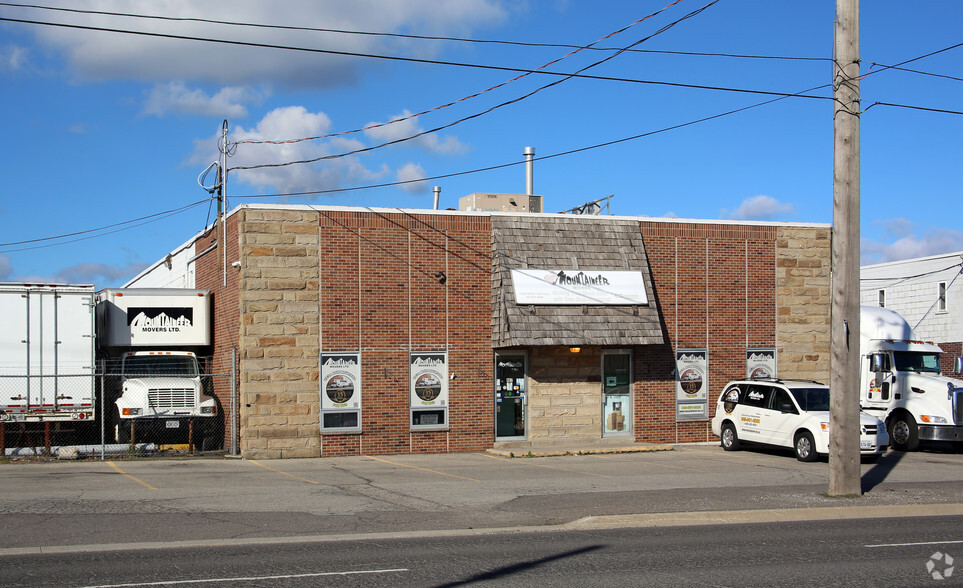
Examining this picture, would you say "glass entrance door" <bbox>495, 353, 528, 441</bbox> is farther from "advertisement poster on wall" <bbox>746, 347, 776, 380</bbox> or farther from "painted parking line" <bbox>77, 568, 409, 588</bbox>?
"painted parking line" <bbox>77, 568, 409, 588</bbox>

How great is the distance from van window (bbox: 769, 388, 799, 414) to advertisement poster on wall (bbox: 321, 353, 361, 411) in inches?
385

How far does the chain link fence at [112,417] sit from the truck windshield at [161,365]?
0.70 m

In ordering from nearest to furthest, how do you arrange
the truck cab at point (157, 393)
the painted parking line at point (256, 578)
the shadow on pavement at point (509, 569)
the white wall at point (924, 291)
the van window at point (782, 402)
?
the painted parking line at point (256, 578) < the shadow on pavement at point (509, 569) < the van window at point (782, 402) < the truck cab at point (157, 393) < the white wall at point (924, 291)

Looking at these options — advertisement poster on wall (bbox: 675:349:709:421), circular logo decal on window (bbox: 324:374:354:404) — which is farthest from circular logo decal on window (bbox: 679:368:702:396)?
circular logo decal on window (bbox: 324:374:354:404)

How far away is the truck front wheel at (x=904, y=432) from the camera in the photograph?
22625 mm

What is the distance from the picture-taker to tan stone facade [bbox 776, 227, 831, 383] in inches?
989

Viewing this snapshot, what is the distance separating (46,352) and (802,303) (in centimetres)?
1976

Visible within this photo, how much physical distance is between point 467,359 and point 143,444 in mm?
7887

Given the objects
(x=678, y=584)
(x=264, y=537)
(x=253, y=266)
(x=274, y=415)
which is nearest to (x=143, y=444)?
(x=274, y=415)

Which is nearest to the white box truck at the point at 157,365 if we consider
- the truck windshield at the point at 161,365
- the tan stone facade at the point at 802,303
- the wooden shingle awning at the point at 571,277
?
the truck windshield at the point at 161,365

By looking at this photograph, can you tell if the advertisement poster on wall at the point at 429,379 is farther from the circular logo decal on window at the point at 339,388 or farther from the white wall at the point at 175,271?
the white wall at the point at 175,271

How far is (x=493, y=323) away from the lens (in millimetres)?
22641

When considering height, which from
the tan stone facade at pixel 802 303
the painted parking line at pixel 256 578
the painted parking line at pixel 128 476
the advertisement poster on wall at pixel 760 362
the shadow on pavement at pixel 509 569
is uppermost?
the tan stone facade at pixel 802 303

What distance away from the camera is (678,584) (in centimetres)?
848
